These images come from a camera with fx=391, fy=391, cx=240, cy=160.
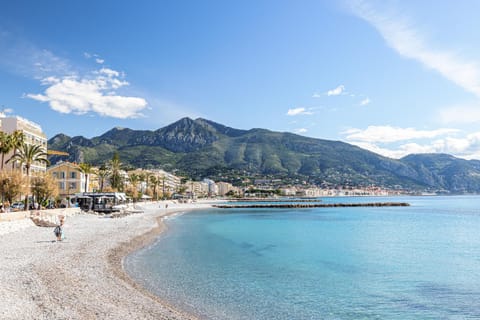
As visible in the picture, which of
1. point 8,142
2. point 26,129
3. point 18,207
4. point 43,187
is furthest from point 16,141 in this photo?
point 26,129

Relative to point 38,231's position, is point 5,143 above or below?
above

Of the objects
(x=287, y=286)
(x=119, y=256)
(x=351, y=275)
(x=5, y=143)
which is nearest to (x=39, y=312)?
(x=287, y=286)

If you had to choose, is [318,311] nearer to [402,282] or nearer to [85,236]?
[402,282]

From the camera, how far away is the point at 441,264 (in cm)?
2656

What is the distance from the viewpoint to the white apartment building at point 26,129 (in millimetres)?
64700

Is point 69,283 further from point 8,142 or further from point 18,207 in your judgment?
point 18,207

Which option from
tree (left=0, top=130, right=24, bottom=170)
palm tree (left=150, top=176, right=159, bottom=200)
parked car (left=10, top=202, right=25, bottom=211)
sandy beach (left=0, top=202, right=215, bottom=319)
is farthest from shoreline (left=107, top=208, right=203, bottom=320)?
palm tree (left=150, top=176, right=159, bottom=200)

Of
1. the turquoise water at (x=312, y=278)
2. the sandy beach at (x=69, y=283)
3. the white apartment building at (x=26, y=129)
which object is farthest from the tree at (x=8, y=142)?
the turquoise water at (x=312, y=278)

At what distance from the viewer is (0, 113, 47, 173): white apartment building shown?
64700 mm

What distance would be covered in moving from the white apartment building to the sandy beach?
4009 centimetres

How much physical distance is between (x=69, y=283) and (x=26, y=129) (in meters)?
59.4

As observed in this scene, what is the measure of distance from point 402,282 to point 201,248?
53.7ft

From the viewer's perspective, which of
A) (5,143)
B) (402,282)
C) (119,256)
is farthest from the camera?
(5,143)

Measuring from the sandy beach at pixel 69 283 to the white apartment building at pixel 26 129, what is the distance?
4009cm
